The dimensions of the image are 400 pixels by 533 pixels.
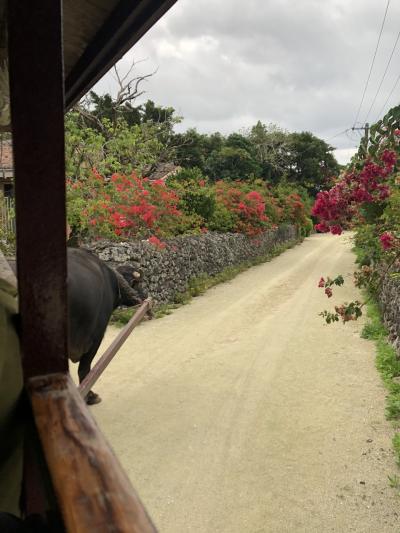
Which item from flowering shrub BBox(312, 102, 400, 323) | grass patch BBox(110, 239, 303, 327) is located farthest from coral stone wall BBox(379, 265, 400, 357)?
grass patch BBox(110, 239, 303, 327)

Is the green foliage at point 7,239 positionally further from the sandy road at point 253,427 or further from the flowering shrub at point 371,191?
the flowering shrub at point 371,191

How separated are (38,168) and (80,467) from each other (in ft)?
1.91

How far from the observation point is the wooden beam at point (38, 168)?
0.91m

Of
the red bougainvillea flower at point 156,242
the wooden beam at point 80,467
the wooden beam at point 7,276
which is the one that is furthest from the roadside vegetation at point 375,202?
the red bougainvillea flower at point 156,242

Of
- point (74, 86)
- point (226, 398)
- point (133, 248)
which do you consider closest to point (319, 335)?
point (226, 398)

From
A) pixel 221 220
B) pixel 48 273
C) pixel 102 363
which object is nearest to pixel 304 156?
pixel 221 220

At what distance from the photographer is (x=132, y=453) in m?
3.89

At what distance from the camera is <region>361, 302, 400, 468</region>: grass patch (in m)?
4.41

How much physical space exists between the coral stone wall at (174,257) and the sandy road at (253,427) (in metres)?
1.26

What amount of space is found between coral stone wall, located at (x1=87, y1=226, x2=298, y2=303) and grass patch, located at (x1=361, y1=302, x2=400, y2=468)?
10.1 ft

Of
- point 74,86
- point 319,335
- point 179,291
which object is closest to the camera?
point 74,86

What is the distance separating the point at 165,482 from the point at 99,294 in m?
1.78

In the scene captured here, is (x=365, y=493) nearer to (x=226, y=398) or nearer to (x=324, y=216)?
(x=226, y=398)

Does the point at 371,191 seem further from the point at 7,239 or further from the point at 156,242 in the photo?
the point at 7,239
